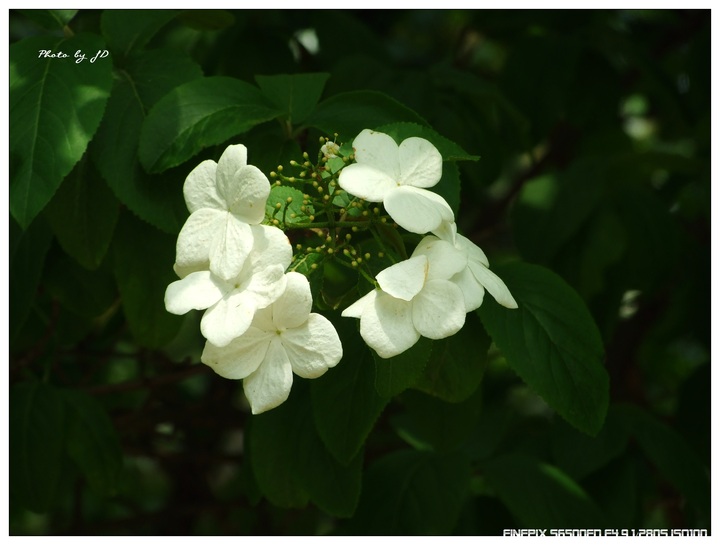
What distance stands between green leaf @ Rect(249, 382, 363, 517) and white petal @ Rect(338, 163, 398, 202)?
0.37m

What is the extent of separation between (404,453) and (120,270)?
0.51 metres

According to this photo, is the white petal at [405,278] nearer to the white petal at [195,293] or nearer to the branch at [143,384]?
the white petal at [195,293]

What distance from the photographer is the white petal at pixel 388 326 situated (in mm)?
711

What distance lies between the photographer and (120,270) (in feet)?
3.35

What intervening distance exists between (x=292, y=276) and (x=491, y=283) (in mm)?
178

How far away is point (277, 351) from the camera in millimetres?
733

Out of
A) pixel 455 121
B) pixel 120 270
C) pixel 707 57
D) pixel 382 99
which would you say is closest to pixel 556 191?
pixel 455 121

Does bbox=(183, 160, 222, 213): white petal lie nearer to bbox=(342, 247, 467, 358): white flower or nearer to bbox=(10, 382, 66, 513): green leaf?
bbox=(342, 247, 467, 358): white flower

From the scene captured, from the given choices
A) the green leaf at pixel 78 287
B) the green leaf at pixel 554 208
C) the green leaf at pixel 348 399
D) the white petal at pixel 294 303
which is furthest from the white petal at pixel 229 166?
the green leaf at pixel 554 208

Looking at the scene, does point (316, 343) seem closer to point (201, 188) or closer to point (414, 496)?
point (201, 188)

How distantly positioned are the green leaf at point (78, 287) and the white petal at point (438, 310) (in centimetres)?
56

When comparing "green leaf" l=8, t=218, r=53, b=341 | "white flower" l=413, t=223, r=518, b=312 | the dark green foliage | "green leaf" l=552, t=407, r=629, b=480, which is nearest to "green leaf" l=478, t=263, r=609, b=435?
the dark green foliage

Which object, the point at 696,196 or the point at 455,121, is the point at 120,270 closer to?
the point at 455,121

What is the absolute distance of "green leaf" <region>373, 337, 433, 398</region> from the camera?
0.77 metres
